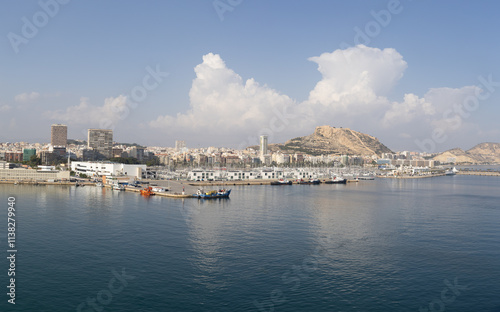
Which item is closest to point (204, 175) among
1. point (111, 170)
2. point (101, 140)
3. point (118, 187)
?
point (111, 170)

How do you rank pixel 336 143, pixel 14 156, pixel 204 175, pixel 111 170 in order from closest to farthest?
1. pixel 111 170
2. pixel 204 175
3. pixel 14 156
4. pixel 336 143

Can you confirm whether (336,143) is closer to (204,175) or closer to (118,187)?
(204,175)

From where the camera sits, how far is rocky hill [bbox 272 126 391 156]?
152375 millimetres

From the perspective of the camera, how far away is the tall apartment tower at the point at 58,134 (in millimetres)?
103062

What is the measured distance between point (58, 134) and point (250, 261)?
349 feet

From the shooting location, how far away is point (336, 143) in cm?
16038

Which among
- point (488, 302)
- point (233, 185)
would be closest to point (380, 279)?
point (488, 302)

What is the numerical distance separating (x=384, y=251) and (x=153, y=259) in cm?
856

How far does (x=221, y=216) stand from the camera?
21.2 meters

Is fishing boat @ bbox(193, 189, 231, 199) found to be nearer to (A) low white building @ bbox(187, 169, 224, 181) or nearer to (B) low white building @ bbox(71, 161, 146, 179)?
(A) low white building @ bbox(187, 169, 224, 181)

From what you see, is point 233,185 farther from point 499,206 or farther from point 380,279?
point 380,279

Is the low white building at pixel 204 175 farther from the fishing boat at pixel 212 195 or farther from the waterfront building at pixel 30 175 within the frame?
the fishing boat at pixel 212 195

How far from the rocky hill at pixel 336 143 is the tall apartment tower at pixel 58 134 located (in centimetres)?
7948

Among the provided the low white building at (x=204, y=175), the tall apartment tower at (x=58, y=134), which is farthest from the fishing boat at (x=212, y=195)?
the tall apartment tower at (x=58, y=134)
